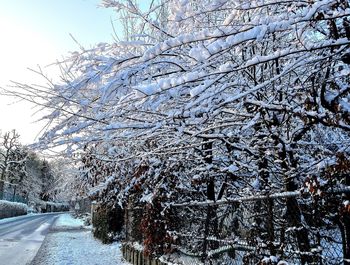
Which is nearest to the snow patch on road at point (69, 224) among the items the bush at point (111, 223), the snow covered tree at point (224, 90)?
the bush at point (111, 223)

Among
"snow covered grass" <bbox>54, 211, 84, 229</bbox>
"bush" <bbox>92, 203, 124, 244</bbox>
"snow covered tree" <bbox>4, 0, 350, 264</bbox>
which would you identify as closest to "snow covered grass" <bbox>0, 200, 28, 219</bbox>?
"snow covered grass" <bbox>54, 211, 84, 229</bbox>

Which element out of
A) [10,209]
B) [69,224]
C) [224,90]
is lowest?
[69,224]

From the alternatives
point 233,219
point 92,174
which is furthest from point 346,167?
point 92,174

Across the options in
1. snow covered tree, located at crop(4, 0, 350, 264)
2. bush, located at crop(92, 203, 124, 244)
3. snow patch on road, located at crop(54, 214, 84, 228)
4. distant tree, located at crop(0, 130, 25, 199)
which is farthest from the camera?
distant tree, located at crop(0, 130, 25, 199)

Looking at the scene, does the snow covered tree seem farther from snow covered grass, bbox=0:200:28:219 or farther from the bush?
snow covered grass, bbox=0:200:28:219

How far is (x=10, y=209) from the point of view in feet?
126

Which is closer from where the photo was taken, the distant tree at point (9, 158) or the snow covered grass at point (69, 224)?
the snow covered grass at point (69, 224)

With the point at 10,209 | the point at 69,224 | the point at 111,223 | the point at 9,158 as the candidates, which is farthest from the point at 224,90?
the point at 9,158

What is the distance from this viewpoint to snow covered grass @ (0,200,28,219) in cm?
3487

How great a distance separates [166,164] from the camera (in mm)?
7465

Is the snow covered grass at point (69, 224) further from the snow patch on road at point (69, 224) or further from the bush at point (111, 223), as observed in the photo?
the bush at point (111, 223)

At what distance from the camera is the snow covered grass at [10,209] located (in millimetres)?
34869

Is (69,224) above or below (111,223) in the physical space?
below

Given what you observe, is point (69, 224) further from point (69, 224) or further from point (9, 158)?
point (9, 158)
